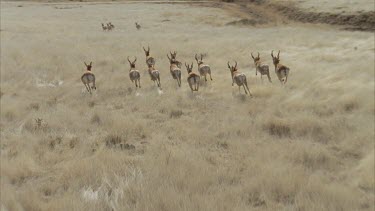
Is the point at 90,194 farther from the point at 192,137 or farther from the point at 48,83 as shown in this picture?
the point at 48,83

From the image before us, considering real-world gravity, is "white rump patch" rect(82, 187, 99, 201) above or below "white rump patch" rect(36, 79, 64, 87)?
above

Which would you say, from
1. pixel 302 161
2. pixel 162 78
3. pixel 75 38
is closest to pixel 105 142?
pixel 302 161

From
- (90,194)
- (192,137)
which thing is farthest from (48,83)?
(90,194)

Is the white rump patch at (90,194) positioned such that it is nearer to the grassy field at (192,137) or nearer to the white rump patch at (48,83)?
the grassy field at (192,137)

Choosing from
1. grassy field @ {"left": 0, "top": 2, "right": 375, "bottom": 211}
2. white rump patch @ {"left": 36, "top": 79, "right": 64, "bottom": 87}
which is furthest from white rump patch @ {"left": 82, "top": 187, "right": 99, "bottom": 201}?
white rump patch @ {"left": 36, "top": 79, "right": 64, "bottom": 87}

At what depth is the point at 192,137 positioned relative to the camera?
39.2 ft

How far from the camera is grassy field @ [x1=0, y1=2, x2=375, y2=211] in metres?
7.92

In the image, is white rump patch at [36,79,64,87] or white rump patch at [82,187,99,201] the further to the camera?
white rump patch at [36,79,64,87]

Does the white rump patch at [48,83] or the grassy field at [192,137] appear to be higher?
the grassy field at [192,137]

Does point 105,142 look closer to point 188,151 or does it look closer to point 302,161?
point 188,151

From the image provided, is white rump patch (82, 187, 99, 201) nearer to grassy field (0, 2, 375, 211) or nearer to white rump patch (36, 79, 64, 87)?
grassy field (0, 2, 375, 211)

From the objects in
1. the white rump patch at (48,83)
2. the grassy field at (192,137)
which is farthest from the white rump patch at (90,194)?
the white rump patch at (48,83)

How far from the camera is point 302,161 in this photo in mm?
9773

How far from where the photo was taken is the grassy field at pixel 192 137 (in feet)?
26.0
